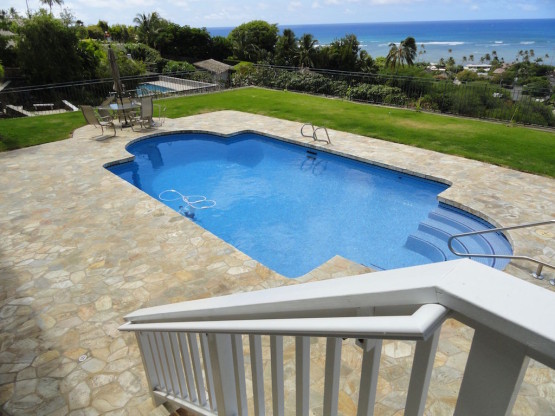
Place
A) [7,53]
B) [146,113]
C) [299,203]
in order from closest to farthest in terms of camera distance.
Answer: [299,203] → [146,113] → [7,53]

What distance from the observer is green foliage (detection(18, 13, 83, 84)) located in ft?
88.2

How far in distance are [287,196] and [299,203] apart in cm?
50

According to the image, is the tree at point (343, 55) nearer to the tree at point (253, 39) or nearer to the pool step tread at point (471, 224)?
the tree at point (253, 39)

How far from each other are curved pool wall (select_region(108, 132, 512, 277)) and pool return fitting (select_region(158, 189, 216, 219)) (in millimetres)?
46

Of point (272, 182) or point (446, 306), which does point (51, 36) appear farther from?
point (446, 306)

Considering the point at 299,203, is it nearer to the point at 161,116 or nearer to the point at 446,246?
the point at 446,246

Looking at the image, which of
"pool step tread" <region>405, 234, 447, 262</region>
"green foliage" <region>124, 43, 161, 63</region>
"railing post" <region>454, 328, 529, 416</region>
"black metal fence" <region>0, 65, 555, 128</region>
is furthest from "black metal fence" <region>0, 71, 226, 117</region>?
"railing post" <region>454, 328, 529, 416</region>

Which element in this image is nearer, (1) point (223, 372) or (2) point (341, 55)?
(1) point (223, 372)

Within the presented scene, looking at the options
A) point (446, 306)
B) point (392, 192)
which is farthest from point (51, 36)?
point (446, 306)

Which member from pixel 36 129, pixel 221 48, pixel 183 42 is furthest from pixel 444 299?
pixel 221 48

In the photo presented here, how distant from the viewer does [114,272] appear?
203 inches

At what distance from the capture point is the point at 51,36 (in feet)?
89.8

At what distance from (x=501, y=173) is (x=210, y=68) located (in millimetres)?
30513

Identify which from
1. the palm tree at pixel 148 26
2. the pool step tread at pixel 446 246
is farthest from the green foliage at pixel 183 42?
the pool step tread at pixel 446 246
